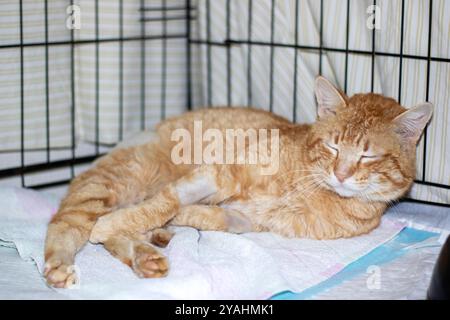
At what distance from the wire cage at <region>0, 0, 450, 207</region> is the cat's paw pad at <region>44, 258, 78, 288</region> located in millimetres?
919

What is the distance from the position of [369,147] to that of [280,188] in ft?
1.18

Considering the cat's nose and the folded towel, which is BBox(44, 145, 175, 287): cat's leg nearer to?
the folded towel

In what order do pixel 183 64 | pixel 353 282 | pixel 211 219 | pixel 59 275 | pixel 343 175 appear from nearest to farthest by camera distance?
pixel 59 275, pixel 353 282, pixel 343 175, pixel 211 219, pixel 183 64

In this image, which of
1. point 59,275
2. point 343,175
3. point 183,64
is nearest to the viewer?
point 59,275

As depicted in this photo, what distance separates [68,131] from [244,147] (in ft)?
3.15

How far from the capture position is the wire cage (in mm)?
2533

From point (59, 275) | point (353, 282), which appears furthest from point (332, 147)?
point (59, 275)

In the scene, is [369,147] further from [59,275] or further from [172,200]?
[59,275]

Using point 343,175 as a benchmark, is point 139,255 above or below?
below

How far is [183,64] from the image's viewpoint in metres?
3.43

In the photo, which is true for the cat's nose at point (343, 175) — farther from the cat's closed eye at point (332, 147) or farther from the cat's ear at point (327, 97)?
the cat's ear at point (327, 97)

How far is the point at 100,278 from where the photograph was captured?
2.08 m

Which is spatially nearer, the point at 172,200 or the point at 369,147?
the point at 369,147
